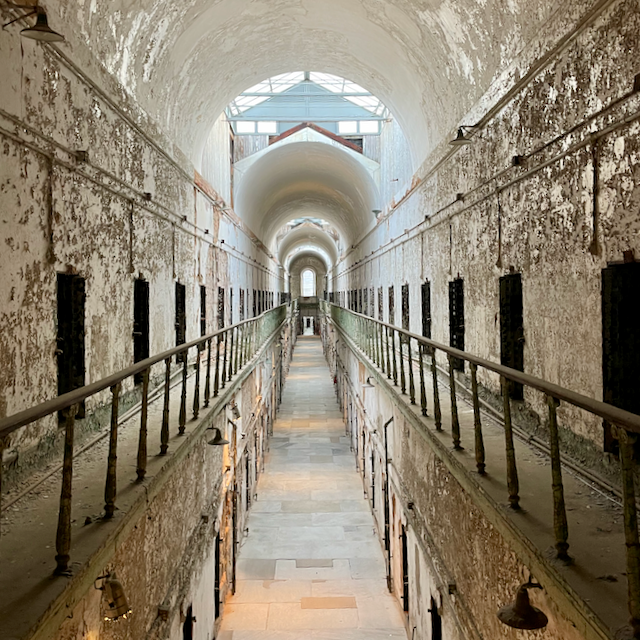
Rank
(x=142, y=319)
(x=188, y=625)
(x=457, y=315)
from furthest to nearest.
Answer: (x=457, y=315)
(x=142, y=319)
(x=188, y=625)

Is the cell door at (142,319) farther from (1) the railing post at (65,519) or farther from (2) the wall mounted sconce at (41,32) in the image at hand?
(1) the railing post at (65,519)

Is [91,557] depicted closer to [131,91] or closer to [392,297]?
[131,91]

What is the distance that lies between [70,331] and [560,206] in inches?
159

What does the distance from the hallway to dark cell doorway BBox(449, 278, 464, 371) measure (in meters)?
3.79

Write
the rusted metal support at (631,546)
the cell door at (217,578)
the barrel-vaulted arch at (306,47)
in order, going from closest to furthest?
the rusted metal support at (631,546), the barrel-vaulted arch at (306,47), the cell door at (217,578)

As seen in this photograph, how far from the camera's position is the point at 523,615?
2.61m

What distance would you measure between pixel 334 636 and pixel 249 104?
45.8ft

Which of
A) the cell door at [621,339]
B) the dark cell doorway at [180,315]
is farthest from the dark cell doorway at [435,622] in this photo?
the dark cell doorway at [180,315]

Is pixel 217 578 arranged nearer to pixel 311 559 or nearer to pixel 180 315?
pixel 311 559

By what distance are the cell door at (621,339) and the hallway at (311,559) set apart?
5.24 meters

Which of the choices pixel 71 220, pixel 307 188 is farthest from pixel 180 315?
pixel 307 188

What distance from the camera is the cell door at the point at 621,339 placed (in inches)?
142

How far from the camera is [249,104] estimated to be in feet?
54.8

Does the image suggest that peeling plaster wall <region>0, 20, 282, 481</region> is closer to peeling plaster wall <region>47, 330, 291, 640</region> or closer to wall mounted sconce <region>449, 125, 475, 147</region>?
peeling plaster wall <region>47, 330, 291, 640</region>
